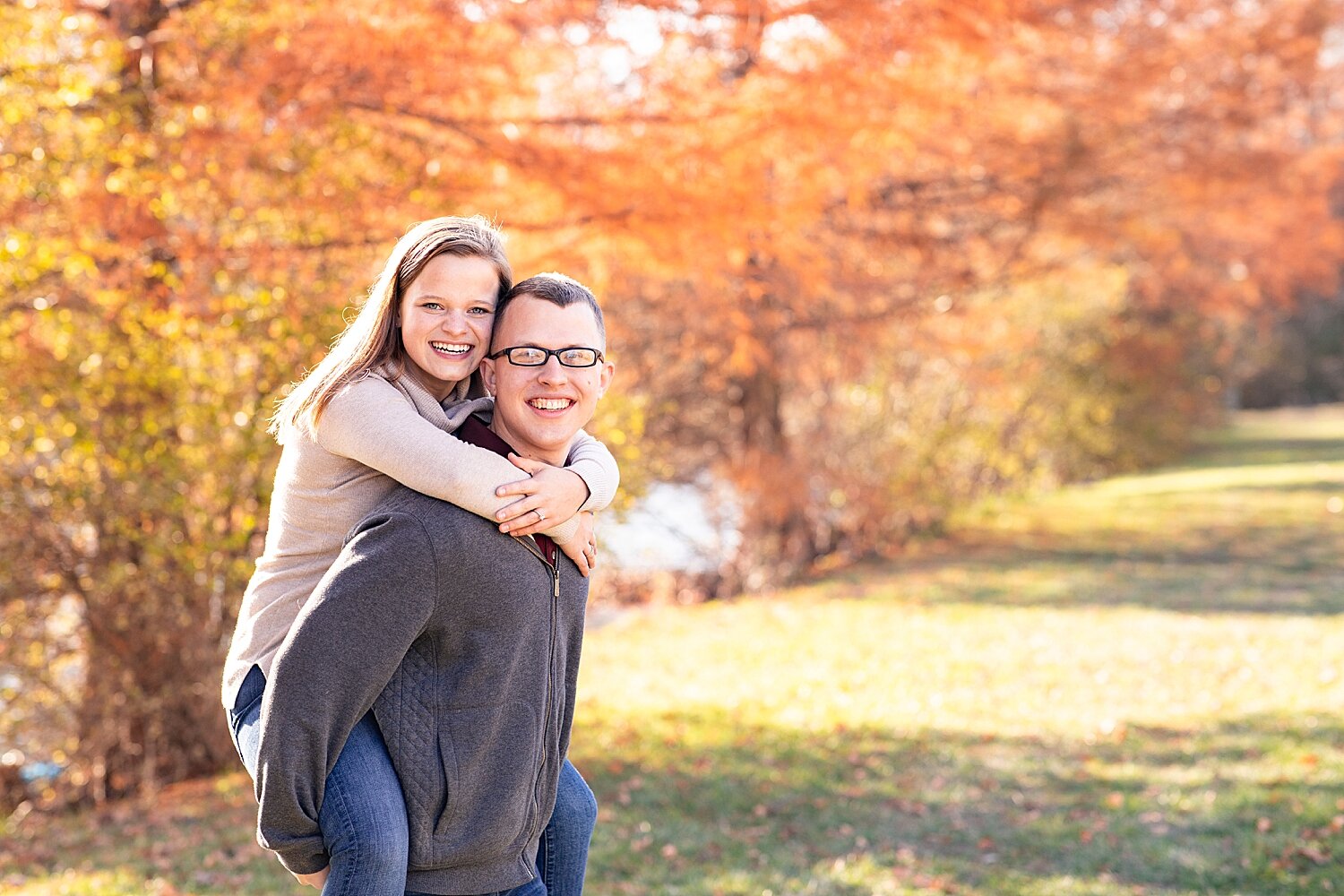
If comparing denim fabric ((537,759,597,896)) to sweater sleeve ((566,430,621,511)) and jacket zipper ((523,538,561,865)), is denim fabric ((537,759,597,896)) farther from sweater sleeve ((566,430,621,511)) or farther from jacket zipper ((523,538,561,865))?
sweater sleeve ((566,430,621,511))

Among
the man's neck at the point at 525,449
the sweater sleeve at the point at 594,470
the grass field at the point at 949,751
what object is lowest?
the grass field at the point at 949,751

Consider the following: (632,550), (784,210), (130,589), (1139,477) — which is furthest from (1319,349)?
(130,589)

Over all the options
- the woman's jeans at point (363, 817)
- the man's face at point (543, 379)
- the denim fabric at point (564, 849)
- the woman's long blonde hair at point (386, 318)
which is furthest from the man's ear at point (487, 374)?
the denim fabric at point (564, 849)

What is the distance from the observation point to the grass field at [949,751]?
197 inches

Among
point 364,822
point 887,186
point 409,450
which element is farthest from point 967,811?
point 887,186

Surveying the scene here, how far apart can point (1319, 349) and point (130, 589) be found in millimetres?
40166

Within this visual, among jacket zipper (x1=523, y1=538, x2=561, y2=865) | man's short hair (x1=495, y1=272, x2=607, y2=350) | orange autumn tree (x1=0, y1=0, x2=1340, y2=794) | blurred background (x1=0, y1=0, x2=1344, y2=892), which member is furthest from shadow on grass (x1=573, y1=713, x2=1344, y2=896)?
man's short hair (x1=495, y1=272, x2=607, y2=350)

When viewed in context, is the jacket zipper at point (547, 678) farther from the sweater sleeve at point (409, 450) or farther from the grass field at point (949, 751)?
the grass field at point (949, 751)

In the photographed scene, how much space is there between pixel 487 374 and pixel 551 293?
0.73ft

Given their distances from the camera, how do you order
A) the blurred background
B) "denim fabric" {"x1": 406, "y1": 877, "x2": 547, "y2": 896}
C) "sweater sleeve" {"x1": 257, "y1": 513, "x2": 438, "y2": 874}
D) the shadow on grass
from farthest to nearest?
the blurred background, the shadow on grass, "denim fabric" {"x1": 406, "y1": 877, "x2": 547, "y2": 896}, "sweater sleeve" {"x1": 257, "y1": 513, "x2": 438, "y2": 874}

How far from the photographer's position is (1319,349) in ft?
128

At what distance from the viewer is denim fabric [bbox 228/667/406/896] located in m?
2.10

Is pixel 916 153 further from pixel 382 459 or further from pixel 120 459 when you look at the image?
pixel 382 459

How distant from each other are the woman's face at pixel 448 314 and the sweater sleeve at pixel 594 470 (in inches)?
11.5
